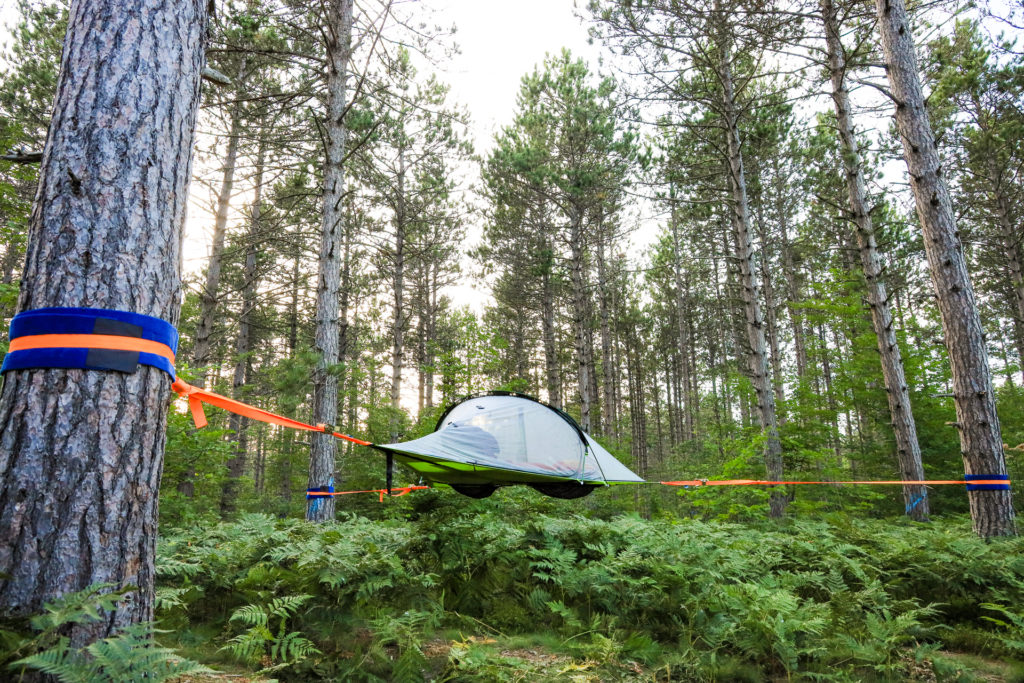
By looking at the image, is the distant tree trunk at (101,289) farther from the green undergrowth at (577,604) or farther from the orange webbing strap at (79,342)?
the green undergrowth at (577,604)

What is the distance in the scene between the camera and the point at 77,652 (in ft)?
5.02

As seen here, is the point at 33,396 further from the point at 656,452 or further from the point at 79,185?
the point at 656,452

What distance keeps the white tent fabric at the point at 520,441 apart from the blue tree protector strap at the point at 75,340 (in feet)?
8.74

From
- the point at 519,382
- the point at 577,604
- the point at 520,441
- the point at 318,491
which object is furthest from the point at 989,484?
the point at 519,382

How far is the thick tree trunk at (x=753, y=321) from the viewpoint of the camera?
851 cm

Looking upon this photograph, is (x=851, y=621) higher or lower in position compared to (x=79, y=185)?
lower

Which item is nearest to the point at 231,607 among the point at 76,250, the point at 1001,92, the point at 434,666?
the point at 434,666

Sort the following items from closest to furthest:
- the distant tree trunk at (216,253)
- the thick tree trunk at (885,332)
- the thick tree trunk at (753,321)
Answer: the thick tree trunk at (885,332)
the thick tree trunk at (753,321)
the distant tree trunk at (216,253)

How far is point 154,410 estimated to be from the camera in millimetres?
1925

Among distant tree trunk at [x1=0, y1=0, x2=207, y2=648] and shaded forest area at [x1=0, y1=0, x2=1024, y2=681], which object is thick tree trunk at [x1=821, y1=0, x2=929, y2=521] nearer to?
shaded forest area at [x1=0, y1=0, x2=1024, y2=681]

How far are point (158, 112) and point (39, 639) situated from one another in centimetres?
183

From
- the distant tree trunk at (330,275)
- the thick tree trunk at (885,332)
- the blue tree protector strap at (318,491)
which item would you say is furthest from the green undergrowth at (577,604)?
the thick tree trunk at (885,332)

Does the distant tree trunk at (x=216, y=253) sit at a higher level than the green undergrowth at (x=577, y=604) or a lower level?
higher

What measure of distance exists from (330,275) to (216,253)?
15.2 feet
